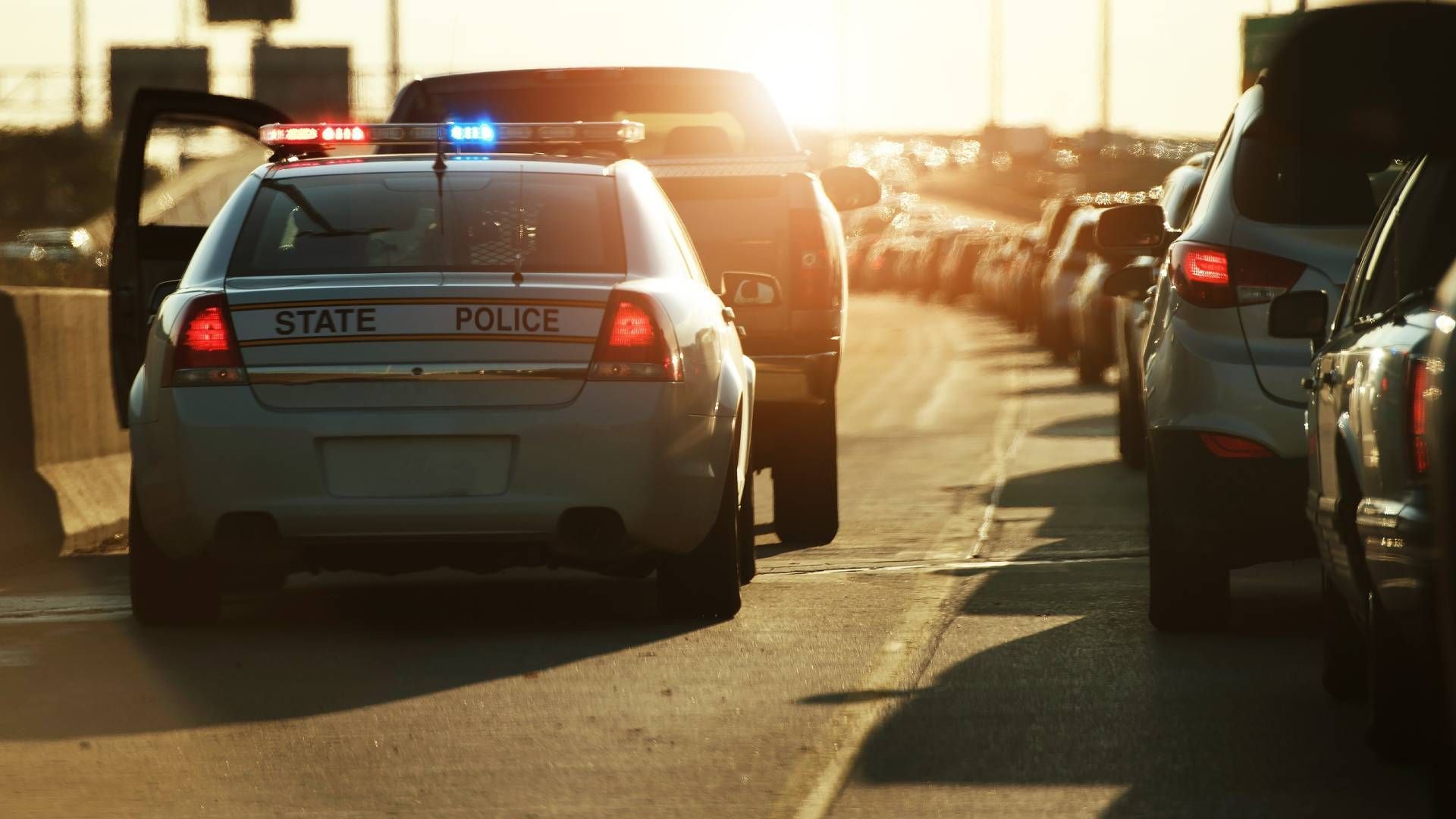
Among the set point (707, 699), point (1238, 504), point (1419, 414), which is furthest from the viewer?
point (1238, 504)

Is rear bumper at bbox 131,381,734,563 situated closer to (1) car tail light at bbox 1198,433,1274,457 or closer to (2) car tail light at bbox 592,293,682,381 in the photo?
(2) car tail light at bbox 592,293,682,381

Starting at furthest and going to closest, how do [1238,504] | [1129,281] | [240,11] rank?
[240,11] → [1129,281] → [1238,504]

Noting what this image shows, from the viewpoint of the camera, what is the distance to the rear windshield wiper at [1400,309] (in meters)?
5.61

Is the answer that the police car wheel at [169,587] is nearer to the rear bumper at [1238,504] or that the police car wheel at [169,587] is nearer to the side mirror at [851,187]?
the rear bumper at [1238,504]

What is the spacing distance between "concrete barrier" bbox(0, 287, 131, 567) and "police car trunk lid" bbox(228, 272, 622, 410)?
3328mm

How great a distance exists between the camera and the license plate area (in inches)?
320

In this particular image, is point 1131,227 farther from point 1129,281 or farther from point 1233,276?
point 1129,281

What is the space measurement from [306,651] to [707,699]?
5.44 ft

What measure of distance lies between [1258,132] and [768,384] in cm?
336

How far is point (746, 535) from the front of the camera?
31.8 feet

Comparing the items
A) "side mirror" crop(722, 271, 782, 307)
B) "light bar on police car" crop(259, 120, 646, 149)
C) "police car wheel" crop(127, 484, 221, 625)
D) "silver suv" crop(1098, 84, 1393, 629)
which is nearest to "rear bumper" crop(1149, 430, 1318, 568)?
"silver suv" crop(1098, 84, 1393, 629)

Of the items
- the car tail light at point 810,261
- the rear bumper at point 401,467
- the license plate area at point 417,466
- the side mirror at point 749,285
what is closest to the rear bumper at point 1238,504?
the rear bumper at point 401,467

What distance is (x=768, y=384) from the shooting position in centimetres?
1113

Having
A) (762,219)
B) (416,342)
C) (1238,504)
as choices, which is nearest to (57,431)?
→ (762,219)
